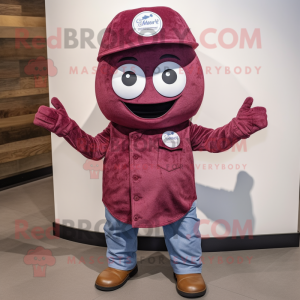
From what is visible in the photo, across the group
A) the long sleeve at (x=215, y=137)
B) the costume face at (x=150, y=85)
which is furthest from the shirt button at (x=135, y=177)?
the long sleeve at (x=215, y=137)

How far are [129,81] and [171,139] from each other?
0.33 m

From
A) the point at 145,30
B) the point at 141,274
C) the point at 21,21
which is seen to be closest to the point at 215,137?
the point at 145,30

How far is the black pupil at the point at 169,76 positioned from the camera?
1.79 metres

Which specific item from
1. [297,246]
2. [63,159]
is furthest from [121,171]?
[297,246]

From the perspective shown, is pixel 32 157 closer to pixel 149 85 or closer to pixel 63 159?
pixel 63 159

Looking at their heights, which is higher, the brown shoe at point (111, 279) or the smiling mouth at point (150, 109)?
the smiling mouth at point (150, 109)

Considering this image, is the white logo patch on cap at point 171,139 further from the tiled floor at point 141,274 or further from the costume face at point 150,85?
the tiled floor at point 141,274

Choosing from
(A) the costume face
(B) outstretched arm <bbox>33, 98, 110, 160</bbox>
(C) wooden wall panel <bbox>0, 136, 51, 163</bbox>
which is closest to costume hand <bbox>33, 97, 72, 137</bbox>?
(B) outstretched arm <bbox>33, 98, 110, 160</bbox>

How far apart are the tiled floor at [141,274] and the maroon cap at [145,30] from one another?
1.16m

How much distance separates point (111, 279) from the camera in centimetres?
208

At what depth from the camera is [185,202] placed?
195 cm

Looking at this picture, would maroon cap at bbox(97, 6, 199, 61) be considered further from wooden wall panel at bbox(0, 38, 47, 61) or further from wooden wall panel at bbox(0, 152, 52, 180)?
wooden wall panel at bbox(0, 152, 52, 180)

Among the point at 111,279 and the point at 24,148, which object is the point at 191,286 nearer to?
the point at 111,279

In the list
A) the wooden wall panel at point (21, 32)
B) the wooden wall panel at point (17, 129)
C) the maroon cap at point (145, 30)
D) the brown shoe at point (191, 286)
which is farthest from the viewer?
the wooden wall panel at point (17, 129)
